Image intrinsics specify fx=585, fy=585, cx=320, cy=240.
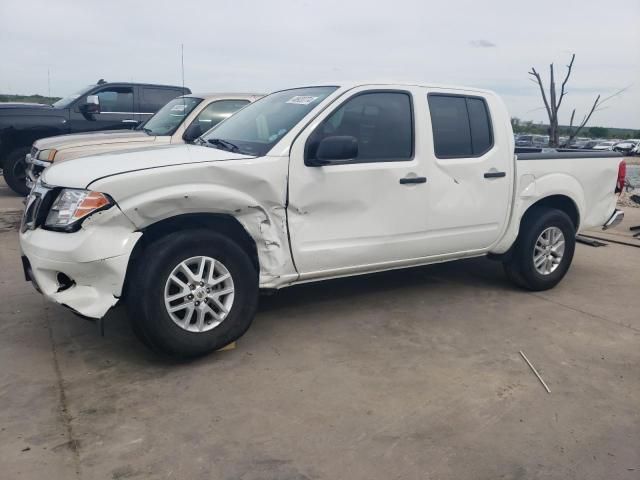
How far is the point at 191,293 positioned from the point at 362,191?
1.40m

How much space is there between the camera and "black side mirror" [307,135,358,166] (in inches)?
150

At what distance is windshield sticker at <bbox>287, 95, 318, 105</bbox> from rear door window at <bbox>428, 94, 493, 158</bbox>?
978mm

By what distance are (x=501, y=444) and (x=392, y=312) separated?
74.7 inches

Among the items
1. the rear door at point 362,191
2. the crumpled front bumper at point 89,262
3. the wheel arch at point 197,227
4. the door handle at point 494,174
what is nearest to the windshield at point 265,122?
the rear door at point 362,191

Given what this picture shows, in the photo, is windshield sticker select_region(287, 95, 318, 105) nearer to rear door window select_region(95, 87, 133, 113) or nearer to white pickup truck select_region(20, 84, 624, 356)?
white pickup truck select_region(20, 84, 624, 356)

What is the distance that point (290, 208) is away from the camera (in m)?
3.88

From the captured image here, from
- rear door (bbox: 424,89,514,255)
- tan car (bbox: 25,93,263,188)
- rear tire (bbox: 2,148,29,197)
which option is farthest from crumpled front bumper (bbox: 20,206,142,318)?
rear tire (bbox: 2,148,29,197)

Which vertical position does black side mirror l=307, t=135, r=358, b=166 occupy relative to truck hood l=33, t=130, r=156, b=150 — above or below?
below

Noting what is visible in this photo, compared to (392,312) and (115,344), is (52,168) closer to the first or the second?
(115,344)

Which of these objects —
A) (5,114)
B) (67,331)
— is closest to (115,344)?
(67,331)

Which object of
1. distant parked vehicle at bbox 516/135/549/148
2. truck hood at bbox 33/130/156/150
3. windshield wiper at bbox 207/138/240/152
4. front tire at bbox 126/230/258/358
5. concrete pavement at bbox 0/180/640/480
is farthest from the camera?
truck hood at bbox 33/130/156/150

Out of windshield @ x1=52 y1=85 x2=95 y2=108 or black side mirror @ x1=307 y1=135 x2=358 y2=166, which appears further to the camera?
windshield @ x1=52 y1=85 x2=95 y2=108

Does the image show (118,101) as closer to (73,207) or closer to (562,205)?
(73,207)

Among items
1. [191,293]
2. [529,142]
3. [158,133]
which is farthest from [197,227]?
[529,142]
